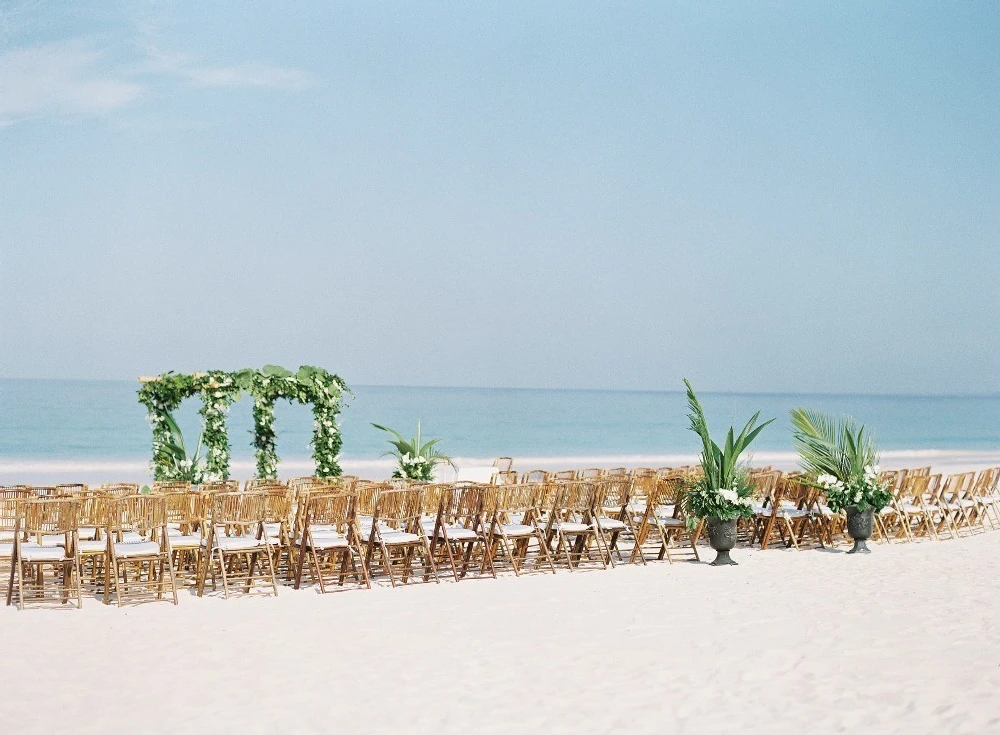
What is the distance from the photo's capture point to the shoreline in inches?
1374

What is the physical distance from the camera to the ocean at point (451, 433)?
4500 centimetres

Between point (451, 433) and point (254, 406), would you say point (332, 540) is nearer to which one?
point (254, 406)

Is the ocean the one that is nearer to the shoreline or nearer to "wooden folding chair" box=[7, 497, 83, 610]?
the shoreline

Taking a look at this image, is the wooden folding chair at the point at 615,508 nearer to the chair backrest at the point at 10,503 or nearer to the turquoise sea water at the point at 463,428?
the chair backrest at the point at 10,503

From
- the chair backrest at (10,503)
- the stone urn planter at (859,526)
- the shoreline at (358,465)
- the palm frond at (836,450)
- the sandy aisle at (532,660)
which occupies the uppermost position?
the palm frond at (836,450)

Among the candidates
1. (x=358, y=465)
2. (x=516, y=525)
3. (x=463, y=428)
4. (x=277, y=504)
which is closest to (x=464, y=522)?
(x=516, y=525)

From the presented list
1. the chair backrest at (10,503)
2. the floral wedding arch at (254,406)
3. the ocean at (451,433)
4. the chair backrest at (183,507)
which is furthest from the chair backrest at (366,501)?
the ocean at (451,433)

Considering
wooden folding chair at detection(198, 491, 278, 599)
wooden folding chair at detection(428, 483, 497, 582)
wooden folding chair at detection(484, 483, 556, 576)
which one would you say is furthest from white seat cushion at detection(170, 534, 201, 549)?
wooden folding chair at detection(484, 483, 556, 576)

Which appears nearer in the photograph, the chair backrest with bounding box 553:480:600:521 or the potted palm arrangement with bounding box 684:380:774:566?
the chair backrest with bounding box 553:480:600:521

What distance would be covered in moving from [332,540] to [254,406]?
5715 millimetres

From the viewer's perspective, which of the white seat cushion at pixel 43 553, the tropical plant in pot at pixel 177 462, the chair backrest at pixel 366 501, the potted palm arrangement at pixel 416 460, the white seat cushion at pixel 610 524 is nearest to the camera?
the white seat cushion at pixel 43 553

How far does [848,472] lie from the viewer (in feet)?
41.5

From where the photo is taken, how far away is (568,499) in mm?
11180

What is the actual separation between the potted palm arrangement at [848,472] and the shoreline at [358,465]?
20.1 m
